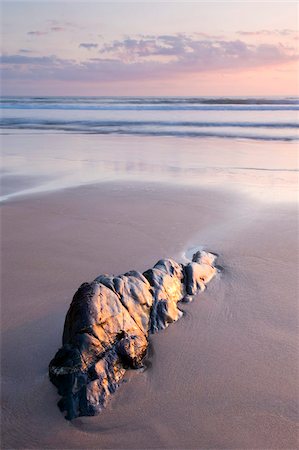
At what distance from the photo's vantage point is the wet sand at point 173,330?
6.65 ft

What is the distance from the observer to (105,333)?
93.1 inches

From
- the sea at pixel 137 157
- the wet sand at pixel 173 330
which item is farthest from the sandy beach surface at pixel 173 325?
the sea at pixel 137 157

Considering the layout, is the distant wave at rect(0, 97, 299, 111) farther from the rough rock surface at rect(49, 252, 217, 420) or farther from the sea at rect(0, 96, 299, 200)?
the rough rock surface at rect(49, 252, 217, 420)

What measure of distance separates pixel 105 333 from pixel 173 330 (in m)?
0.57

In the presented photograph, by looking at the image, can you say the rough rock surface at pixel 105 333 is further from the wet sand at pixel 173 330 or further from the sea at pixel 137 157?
the sea at pixel 137 157

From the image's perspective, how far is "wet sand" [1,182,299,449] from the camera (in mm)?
2027

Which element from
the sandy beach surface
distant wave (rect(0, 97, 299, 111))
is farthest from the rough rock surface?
distant wave (rect(0, 97, 299, 111))

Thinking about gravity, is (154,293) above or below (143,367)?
above

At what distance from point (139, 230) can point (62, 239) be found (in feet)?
2.43

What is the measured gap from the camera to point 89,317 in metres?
2.35

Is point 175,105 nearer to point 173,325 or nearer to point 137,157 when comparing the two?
point 137,157

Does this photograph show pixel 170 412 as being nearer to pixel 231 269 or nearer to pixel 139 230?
pixel 231 269

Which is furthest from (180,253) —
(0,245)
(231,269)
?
(0,245)

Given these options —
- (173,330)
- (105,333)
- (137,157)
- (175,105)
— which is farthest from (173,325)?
(175,105)
